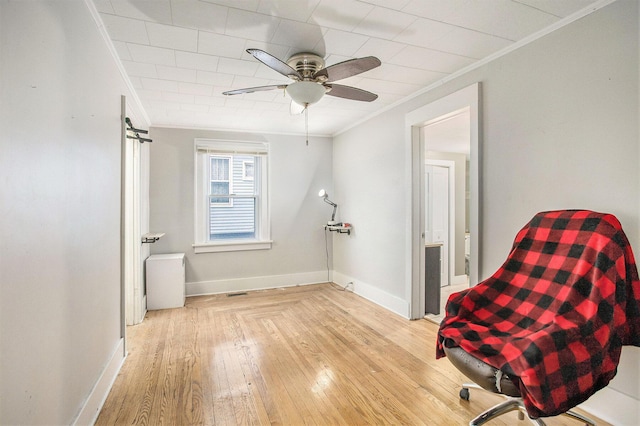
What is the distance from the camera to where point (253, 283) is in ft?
15.4

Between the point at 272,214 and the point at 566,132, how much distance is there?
365 centimetres

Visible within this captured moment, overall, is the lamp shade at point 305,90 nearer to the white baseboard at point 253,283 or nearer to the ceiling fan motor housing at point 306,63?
the ceiling fan motor housing at point 306,63

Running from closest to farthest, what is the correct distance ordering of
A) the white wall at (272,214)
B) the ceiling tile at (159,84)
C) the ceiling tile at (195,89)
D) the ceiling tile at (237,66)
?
the ceiling tile at (237,66)
the ceiling tile at (159,84)
the ceiling tile at (195,89)
the white wall at (272,214)

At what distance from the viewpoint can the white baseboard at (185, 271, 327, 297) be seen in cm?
441

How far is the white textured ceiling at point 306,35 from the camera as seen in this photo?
69.4 inches

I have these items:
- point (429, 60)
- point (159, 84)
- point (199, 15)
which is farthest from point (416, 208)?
point (159, 84)

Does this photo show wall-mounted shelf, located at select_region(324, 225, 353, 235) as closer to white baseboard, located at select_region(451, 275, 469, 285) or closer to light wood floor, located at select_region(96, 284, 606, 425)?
light wood floor, located at select_region(96, 284, 606, 425)

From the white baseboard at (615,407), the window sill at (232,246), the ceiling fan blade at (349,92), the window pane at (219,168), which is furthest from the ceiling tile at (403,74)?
the window sill at (232,246)

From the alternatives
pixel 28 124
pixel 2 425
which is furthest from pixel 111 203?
pixel 2 425

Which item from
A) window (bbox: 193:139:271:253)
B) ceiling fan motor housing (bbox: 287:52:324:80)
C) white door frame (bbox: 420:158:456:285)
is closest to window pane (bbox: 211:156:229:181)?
window (bbox: 193:139:271:253)

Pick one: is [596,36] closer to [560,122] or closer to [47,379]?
[560,122]

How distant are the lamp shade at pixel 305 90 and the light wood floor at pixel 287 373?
1997 mm

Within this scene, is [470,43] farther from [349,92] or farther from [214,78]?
[214,78]

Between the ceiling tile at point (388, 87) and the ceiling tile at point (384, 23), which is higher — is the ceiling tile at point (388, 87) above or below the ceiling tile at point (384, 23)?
above
